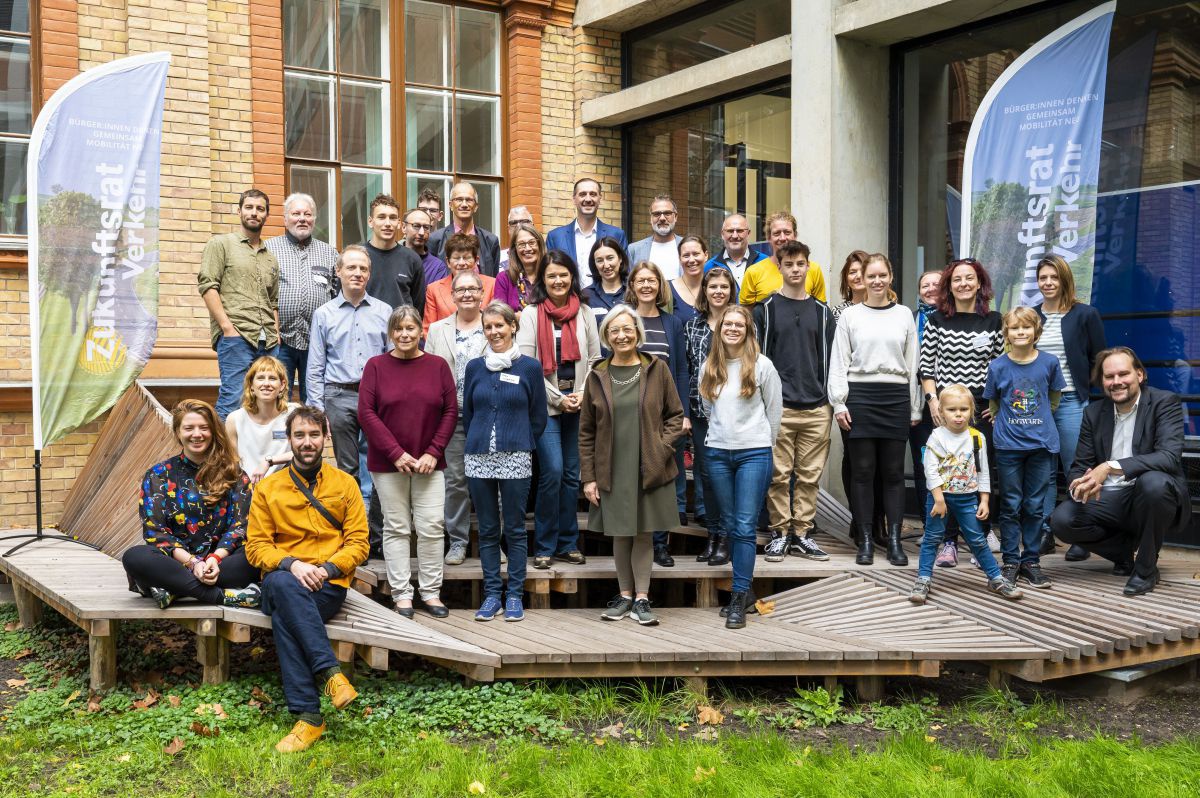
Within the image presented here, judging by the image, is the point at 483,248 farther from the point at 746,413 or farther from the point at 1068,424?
the point at 1068,424

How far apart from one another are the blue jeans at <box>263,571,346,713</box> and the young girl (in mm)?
3164

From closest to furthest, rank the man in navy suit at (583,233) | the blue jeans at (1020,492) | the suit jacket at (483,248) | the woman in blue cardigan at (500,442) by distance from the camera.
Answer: the woman in blue cardigan at (500,442) → the blue jeans at (1020,492) → the man in navy suit at (583,233) → the suit jacket at (483,248)

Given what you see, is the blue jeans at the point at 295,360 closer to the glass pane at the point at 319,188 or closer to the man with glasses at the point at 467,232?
the man with glasses at the point at 467,232

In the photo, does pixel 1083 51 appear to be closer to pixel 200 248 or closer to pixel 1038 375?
pixel 1038 375

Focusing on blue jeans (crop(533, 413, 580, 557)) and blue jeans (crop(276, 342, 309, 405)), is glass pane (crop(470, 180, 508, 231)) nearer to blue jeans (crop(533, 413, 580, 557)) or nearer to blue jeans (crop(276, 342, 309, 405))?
blue jeans (crop(276, 342, 309, 405))

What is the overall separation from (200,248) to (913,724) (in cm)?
660

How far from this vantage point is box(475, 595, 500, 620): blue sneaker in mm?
5660

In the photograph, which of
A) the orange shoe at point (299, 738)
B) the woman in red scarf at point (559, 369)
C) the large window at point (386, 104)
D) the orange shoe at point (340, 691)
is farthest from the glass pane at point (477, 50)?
the orange shoe at point (299, 738)

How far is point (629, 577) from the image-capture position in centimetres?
589

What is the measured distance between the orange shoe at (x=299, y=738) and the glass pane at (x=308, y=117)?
20.1 feet

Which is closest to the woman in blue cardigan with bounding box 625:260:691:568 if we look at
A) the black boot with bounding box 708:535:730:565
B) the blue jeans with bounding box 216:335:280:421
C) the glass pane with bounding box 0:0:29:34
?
the black boot with bounding box 708:535:730:565

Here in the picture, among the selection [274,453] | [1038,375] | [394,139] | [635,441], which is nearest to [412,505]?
[274,453]

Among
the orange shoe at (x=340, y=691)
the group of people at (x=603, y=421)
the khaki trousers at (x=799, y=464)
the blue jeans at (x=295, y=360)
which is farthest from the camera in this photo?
the blue jeans at (x=295, y=360)

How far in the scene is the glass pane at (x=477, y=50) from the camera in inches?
402
